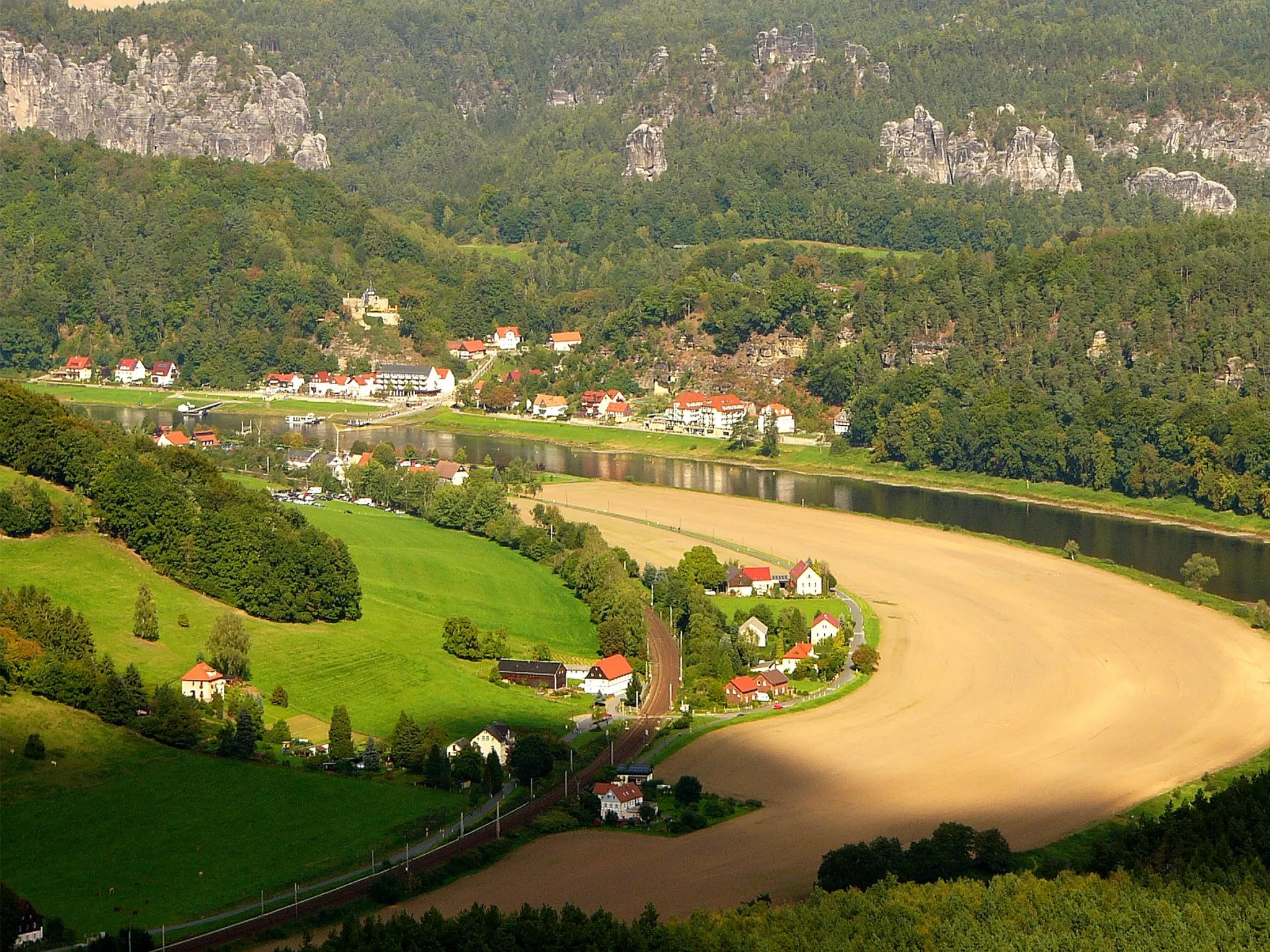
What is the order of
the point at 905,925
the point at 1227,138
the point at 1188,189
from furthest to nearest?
the point at 1227,138 < the point at 1188,189 < the point at 905,925

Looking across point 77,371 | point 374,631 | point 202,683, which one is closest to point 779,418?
point 77,371

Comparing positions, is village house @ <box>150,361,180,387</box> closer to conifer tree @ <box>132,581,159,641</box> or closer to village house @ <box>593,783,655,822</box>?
conifer tree @ <box>132,581,159,641</box>

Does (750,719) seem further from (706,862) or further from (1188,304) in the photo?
(1188,304)

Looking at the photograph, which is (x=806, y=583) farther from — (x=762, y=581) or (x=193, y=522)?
(x=193, y=522)

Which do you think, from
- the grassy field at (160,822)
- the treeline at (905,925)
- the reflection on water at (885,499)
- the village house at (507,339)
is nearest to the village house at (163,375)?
the reflection on water at (885,499)

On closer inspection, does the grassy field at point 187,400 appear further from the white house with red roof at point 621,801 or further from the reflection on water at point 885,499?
the white house with red roof at point 621,801
